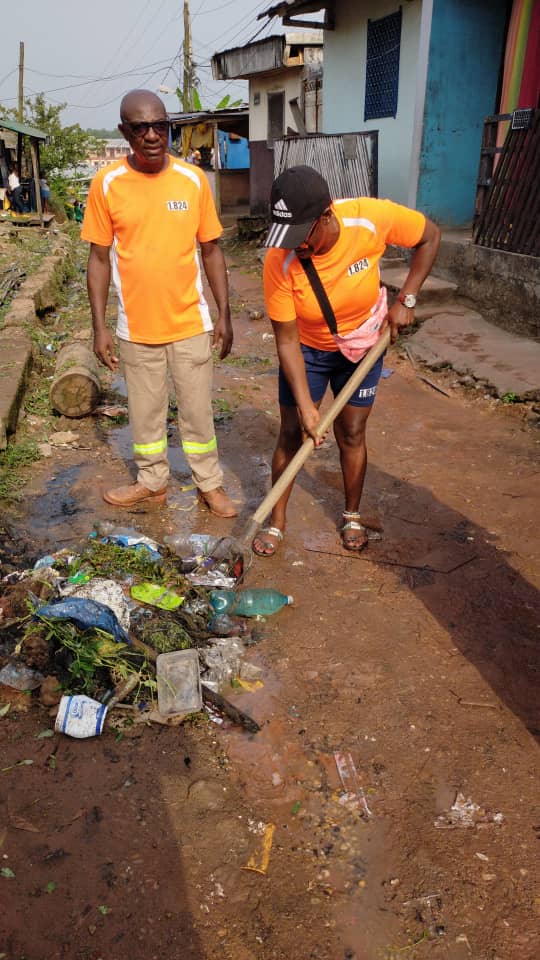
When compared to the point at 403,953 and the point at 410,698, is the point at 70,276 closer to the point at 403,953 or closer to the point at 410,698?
the point at 410,698

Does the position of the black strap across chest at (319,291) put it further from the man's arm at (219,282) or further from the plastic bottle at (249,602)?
the plastic bottle at (249,602)

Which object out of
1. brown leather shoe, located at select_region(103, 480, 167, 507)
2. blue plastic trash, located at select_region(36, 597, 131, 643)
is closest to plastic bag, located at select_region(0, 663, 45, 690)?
blue plastic trash, located at select_region(36, 597, 131, 643)

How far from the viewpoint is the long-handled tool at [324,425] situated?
2.92 meters

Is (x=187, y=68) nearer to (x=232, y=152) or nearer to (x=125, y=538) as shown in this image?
Result: (x=232, y=152)

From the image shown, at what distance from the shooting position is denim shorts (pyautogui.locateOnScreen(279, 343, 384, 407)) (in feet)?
10.1

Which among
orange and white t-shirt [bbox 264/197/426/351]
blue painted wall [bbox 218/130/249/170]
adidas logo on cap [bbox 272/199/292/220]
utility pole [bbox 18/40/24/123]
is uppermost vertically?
utility pole [bbox 18/40/24/123]

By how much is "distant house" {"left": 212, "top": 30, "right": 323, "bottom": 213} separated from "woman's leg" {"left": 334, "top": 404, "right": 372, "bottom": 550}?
12953 mm

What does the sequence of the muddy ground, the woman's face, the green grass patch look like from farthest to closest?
the green grass patch, the woman's face, the muddy ground

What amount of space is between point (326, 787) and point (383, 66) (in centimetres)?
1063

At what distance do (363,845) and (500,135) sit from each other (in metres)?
8.02

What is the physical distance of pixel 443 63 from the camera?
8039 mm

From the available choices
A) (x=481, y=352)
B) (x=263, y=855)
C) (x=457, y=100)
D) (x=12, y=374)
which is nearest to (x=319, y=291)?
(x=263, y=855)

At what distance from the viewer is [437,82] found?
8.12 metres

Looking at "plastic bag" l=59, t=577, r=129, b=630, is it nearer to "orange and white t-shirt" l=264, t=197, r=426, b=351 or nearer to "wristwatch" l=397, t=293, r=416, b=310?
"orange and white t-shirt" l=264, t=197, r=426, b=351
